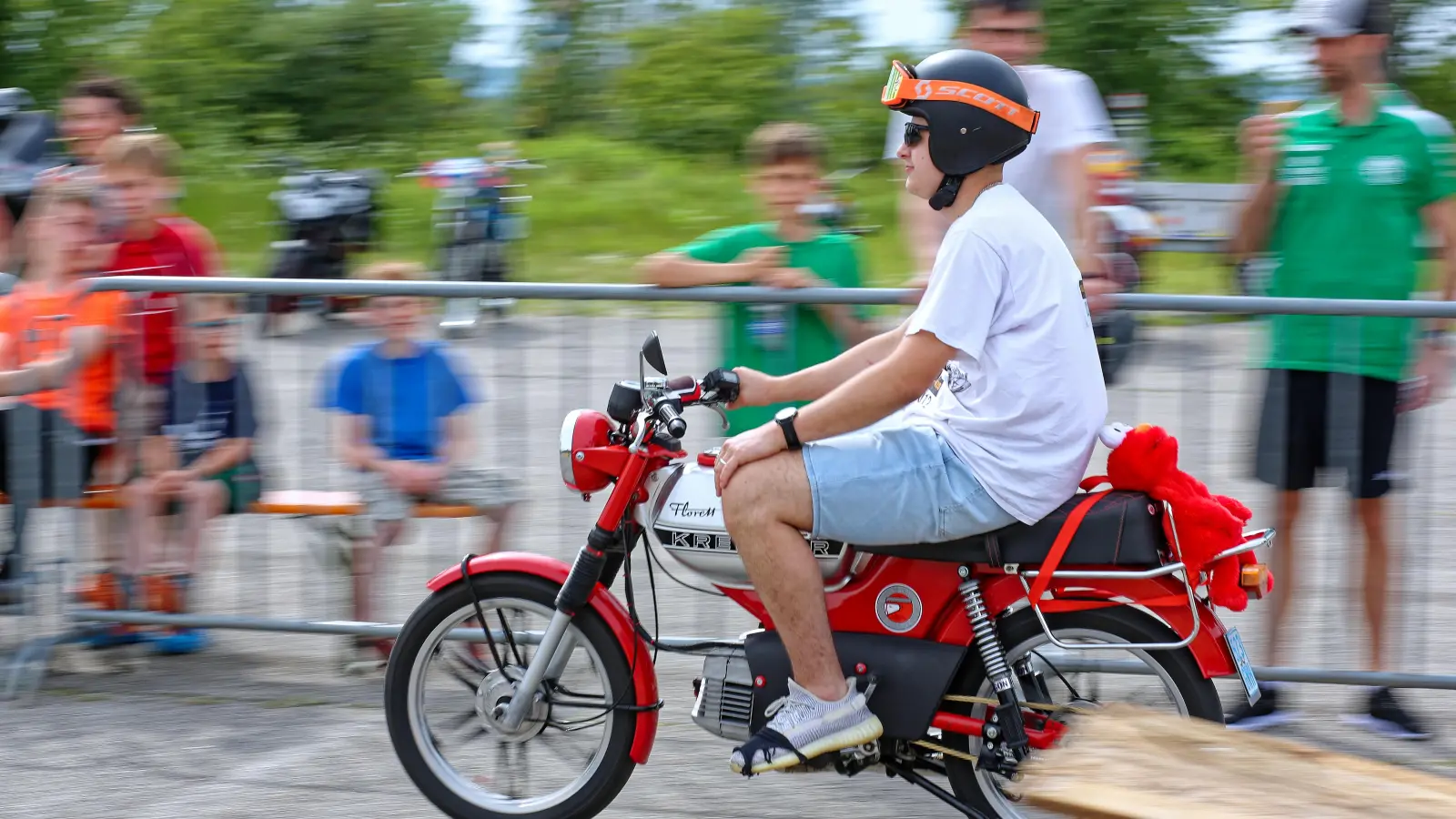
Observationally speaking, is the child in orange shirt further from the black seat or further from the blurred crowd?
the black seat

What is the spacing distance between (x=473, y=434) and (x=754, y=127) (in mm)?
17799

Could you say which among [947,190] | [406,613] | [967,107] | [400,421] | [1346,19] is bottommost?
[406,613]

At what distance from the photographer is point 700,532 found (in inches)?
162

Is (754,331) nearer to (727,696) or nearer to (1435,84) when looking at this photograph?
(727,696)

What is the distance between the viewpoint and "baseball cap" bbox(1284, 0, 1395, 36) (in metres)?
4.91

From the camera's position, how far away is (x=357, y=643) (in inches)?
227

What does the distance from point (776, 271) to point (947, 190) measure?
4.63 ft

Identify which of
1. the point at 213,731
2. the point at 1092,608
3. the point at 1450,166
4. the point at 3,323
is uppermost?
the point at 1450,166

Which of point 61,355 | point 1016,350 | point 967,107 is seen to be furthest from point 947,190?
point 61,355

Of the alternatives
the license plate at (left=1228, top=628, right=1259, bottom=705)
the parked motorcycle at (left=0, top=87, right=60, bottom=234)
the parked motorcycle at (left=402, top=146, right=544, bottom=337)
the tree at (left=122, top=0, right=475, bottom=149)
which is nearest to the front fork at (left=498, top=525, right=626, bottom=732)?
the license plate at (left=1228, top=628, right=1259, bottom=705)

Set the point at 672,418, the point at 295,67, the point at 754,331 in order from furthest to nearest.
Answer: the point at 295,67 → the point at 754,331 → the point at 672,418

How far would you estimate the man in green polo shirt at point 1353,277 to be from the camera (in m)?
4.96

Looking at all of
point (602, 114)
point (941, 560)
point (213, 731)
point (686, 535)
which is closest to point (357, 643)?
point (213, 731)

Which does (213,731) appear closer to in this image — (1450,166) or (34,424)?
(34,424)
